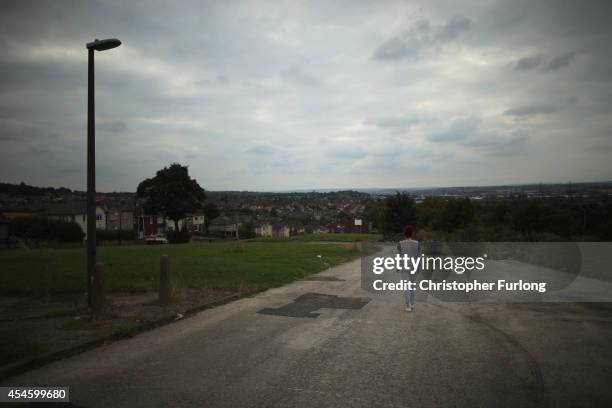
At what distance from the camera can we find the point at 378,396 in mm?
4617

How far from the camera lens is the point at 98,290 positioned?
841cm

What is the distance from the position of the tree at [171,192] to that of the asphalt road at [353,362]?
174 feet

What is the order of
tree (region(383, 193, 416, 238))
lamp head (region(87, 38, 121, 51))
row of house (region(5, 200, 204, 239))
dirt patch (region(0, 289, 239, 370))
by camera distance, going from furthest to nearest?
row of house (region(5, 200, 204, 239)) → tree (region(383, 193, 416, 238)) → lamp head (region(87, 38, 121, 51)) → dirt patch (region(0, 289, 239, 370))

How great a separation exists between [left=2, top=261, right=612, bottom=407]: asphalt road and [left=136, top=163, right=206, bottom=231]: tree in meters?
53.0

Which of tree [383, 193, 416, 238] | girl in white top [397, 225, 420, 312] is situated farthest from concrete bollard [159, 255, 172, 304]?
tree [383, 193, 416, 238]

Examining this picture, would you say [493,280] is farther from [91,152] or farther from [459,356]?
[91,152]

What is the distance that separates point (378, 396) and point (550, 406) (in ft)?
Result: 5.79

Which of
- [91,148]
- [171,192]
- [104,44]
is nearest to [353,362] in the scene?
[91,148]

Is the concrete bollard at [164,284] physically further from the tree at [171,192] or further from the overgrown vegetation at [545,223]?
the tree at [171,192]

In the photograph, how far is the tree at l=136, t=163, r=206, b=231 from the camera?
58938 mm

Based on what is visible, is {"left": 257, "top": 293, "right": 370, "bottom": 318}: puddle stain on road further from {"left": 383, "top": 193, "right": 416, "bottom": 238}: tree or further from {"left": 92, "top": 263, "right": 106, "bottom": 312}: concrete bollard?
{"left": 383, "top": 193, "right": 416, "bottom": 238}: tree

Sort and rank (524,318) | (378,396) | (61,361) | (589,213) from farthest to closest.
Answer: (589,213)
(524,318)
(61,361)
(378,396)

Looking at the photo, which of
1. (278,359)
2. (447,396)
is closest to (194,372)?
(278,359)

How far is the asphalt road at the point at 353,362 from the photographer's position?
460 centimetres
